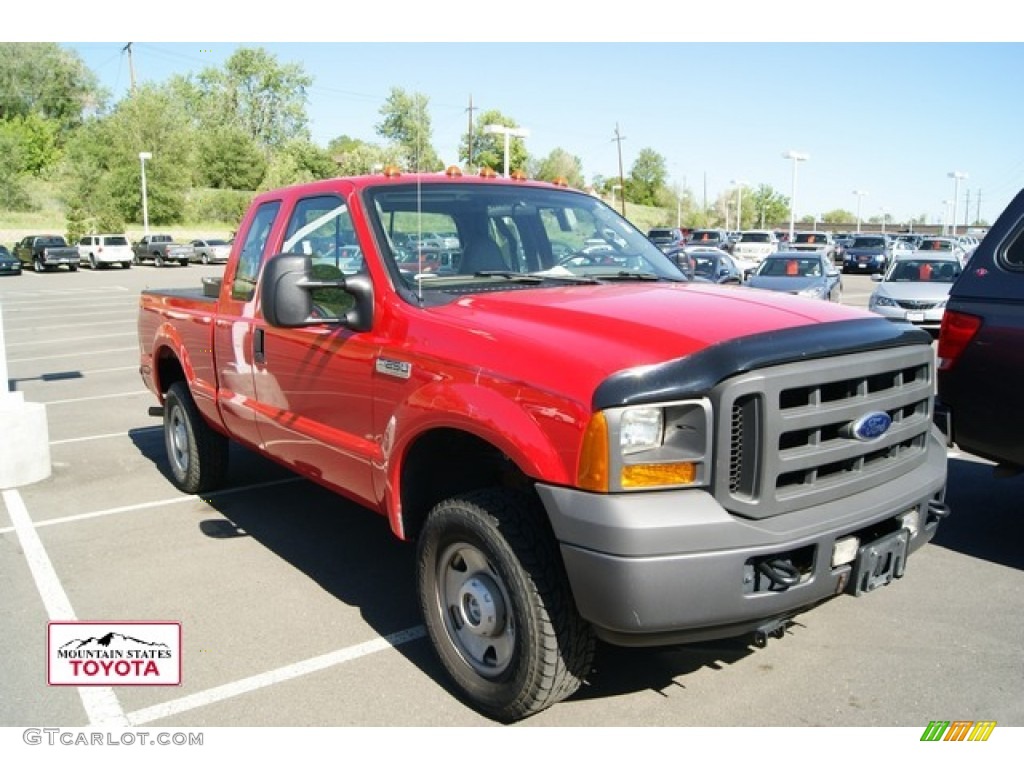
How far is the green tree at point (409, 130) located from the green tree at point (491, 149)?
0.35m

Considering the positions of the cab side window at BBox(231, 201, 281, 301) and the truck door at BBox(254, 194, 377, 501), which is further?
the cab side window at BBox(231, 201, 281, 301)

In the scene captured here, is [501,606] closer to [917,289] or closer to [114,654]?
[114,654]

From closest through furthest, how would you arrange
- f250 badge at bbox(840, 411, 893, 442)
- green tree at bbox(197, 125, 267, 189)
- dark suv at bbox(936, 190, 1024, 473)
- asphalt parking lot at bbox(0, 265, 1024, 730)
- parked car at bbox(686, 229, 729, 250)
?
1. f250 badge at bbox(840, 411, 893, 442)
2. asphalt parking lot at bbox(0, 265, 1024, 730)
3. dark suv at bbox(936, 190, 1024, 473)
4. parked car at bbox(686, 229, 729, 250)
5. green tree at bbox(197, 125, 267, 189)

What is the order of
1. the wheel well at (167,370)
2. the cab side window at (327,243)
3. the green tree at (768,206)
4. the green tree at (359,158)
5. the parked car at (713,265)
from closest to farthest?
the cab side window at (327,243)
the green tree at (359,158)
the wheel well at (167,370)
the parked car at (713,265)
the green tree at (768,206)

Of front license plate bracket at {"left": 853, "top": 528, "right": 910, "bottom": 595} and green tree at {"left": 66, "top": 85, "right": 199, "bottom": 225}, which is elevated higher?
green tree at {"left": 66, "top": 85, "right": 199, "bottom": 225}

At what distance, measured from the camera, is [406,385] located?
363 centimetres

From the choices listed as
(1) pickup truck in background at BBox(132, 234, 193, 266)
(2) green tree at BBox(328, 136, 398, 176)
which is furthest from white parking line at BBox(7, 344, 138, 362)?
(1) pickup truck in background at BBox(132, 234, 193, 266)

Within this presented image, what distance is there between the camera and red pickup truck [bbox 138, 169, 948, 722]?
282cm

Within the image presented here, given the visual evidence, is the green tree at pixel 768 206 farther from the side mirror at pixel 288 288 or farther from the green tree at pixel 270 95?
the side mirror at pixel 288 288

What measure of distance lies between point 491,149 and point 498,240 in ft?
18.7

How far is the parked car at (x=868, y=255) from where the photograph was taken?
38.7 meters

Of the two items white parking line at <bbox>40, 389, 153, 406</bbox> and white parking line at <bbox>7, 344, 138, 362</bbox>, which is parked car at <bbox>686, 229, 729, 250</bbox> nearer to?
white parking line at <bbox>7, 344, 138, 362</bbox>

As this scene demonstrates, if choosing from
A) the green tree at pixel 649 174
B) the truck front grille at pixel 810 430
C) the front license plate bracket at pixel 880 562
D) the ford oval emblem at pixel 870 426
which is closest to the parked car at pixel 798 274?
the truck front grille at pixel 810 430
